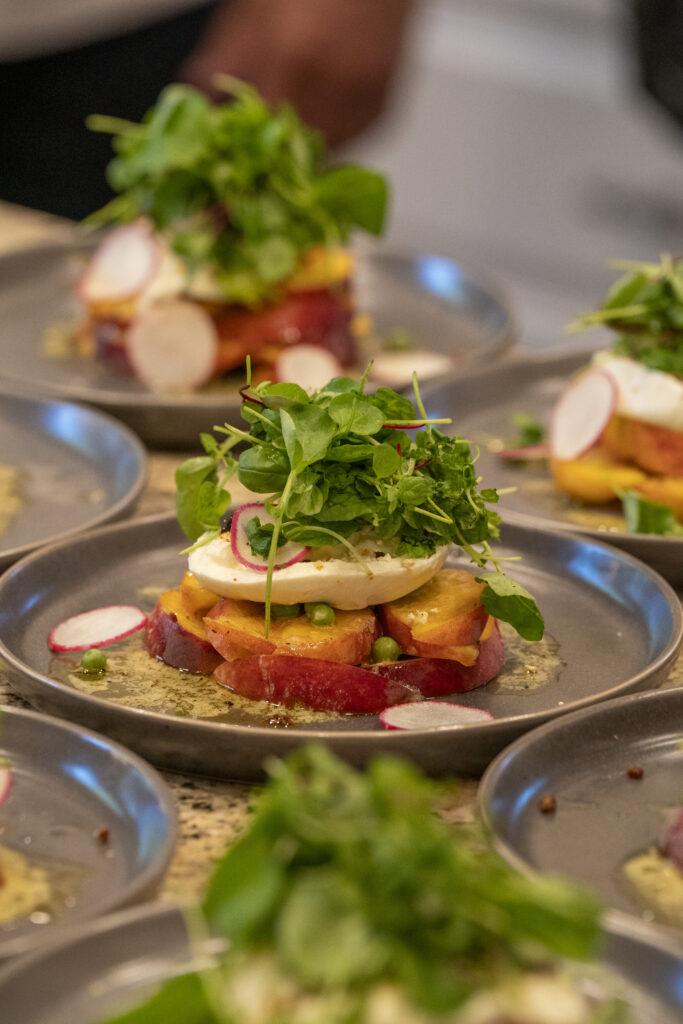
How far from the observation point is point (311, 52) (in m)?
5.59

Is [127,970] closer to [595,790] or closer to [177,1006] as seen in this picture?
[177,1006]

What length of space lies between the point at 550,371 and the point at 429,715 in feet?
4.45

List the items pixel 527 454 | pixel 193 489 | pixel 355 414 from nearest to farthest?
pixel 355 414
pixel 193 489
pixel 527 454

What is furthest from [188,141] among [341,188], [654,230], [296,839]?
[654,230]

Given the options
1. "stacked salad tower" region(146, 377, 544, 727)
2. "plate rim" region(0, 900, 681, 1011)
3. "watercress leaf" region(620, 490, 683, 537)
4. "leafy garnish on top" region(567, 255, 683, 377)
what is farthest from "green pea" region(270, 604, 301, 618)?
"leafy garnish on top" region(567, 255, 683, 377)

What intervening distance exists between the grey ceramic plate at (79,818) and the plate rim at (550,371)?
2.87ft

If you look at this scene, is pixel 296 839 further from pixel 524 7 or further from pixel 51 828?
pixel 524 7

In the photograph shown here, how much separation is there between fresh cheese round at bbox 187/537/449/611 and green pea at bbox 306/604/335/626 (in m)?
0.01

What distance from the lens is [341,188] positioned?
125 inches

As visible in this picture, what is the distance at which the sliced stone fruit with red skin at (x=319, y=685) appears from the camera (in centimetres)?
182

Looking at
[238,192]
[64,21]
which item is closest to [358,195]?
Answer: [238,192]

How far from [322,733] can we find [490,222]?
21.4 feet

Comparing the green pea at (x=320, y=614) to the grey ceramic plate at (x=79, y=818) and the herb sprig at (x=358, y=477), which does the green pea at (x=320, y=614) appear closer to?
the herb sprig at (x=358, y=477)

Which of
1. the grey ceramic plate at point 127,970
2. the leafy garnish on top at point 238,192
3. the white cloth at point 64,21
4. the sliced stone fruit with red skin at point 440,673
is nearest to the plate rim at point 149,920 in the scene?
the grey ceramic plate at point 127,970
